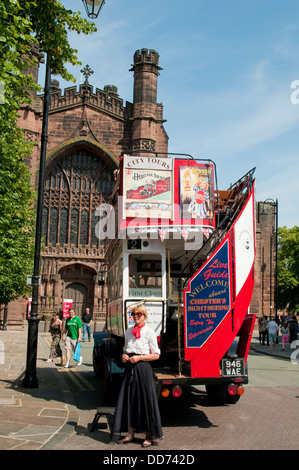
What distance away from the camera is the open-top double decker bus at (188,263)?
713 cm

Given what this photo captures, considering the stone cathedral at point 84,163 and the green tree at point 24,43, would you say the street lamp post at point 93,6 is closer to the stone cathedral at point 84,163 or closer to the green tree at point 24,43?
the green tree at point 24,43

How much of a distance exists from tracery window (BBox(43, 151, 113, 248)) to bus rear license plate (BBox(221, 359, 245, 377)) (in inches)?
1158

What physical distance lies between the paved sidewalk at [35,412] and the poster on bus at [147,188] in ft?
10.8

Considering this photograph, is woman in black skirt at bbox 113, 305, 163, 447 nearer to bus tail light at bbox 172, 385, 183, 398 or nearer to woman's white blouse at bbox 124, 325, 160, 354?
woman's white blouse at bbox 124, 325, 160, 354

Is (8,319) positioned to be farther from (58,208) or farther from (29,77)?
(29,77)

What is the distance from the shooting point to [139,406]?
19.6 feet

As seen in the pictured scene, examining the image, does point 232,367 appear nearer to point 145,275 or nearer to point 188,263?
point 188,263

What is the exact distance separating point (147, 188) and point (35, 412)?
3938 millimetres

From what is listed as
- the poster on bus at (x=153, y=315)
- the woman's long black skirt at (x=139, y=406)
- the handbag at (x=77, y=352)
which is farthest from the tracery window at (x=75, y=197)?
the woman's long black skirt at (x=139, y=406)

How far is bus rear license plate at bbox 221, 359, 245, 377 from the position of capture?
718 centimetres

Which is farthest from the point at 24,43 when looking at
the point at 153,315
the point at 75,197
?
the point at 75,197

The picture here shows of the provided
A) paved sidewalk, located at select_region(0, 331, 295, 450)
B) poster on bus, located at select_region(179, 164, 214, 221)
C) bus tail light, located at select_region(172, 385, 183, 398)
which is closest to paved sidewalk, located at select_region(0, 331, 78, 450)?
paved sidewalk, located at select_region(0, 331, 295, 450)
